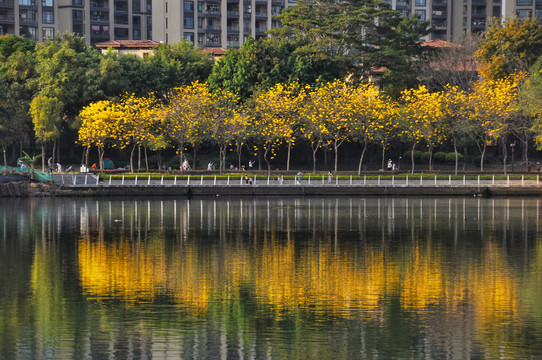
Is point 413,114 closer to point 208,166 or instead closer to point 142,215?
point 208,166

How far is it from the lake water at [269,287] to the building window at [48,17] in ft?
361

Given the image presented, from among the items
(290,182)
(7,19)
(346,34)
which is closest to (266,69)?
(346,34)

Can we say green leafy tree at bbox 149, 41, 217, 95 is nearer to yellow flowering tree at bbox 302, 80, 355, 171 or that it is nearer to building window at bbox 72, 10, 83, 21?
yellow flowering tree at bbox 302, 80, 355, 171

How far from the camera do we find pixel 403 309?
3009 centimetres

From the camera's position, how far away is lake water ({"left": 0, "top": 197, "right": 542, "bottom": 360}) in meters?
25.5

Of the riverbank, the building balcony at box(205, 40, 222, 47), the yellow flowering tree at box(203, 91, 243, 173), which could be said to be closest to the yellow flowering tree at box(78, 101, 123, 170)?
the riverbank

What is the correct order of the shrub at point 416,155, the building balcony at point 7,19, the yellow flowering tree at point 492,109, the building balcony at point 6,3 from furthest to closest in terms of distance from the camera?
the building balcony at point 6,3
the building balcony at point 7,19
the shrub at point 416,155
the yellow flowering tree at point 492,109

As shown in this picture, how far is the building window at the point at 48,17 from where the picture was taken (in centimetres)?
16638

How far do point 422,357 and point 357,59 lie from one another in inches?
3455

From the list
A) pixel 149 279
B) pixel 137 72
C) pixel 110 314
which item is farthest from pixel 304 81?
pixel 110 314

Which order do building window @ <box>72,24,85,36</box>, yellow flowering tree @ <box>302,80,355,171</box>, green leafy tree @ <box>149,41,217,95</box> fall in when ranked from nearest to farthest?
yellow flowering tree @ <box>302,80,355,171</box>, green leafy tree @ <box>149,41,217,95</box>, building window @ <box>72,24,85,36</box>

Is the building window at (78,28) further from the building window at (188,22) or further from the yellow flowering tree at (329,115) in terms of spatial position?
Result: the yellow flowering tree at (329,115)

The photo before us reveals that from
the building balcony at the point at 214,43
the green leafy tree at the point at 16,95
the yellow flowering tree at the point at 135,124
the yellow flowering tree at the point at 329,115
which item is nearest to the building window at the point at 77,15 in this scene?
the building balcony at the point at 214,43

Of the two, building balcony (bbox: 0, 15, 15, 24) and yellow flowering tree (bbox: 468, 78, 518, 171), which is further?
building balcony (bbox: 0, 15, 15, 24)
